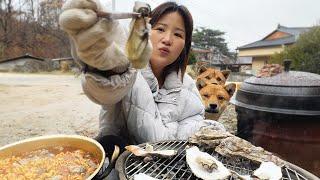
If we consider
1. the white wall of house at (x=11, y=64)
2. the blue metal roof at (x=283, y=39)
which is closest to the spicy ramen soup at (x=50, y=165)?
the blue metal roof at (x=283, y=39)

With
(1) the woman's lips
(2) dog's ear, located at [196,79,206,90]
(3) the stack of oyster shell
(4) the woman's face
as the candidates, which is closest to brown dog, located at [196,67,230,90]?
(2) dog's ear, located at [196,79,206,90]

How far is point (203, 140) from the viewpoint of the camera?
1.58 meters

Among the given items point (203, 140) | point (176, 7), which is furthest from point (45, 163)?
point (176, 7)

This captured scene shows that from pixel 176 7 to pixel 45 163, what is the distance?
1.48 metres

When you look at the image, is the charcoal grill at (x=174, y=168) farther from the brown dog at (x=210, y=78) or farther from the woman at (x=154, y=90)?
the brown dog at (x=210, y=78)

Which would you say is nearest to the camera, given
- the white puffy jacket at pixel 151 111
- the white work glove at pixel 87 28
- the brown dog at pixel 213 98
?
the white work glove at pixel 87 28

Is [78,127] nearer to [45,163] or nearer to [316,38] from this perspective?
[45,163]

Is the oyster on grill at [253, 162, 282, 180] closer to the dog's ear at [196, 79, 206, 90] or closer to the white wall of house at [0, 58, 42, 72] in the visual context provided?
the dog's ear at [196, 79, 206, 90]

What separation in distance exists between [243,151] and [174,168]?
1.17ft

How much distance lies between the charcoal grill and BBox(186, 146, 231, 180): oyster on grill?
5 centimetres

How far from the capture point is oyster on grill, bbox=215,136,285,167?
143 cm

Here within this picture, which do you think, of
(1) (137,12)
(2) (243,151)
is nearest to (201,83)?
(2) (243,151)

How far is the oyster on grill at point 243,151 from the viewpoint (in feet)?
4.71

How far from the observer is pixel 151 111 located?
1939 millimetres
